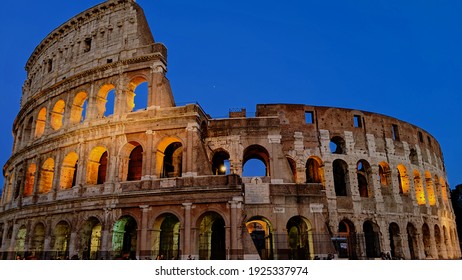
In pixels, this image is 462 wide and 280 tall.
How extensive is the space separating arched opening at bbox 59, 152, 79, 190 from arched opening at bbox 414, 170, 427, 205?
2339cm

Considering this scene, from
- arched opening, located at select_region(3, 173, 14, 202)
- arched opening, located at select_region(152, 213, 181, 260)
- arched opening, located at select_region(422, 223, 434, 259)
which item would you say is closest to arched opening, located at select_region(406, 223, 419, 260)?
arched opening, located at select_region(422, 223, 434, 259)

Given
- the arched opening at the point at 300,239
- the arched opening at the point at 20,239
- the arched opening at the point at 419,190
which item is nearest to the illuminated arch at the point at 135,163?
the arched opening at the point at 20,239

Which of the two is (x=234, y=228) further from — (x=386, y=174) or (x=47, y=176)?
(x=386, y=174)

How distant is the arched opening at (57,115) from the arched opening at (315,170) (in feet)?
55.0

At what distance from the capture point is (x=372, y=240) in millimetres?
22859

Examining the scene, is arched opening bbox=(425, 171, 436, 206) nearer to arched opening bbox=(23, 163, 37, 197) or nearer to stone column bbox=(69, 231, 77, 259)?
stone column bbox=(69, 231, 77, 259)

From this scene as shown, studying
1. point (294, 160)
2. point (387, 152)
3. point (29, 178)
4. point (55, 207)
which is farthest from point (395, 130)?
point (29, 178)

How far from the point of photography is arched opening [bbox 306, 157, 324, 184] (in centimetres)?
2279

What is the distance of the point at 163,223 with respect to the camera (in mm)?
19250

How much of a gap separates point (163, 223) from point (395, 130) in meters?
18.2

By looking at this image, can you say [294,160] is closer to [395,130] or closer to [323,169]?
[323,169]

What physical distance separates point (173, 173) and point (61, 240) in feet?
23.7

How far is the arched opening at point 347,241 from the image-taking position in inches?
773

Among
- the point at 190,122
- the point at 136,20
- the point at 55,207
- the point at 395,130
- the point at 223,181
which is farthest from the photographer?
the point at 395,130
